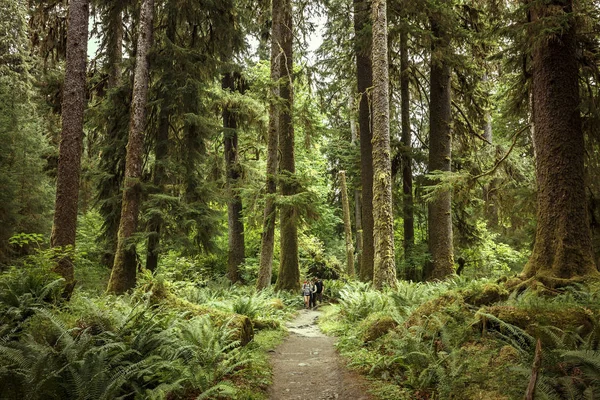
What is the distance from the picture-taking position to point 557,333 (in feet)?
15.7

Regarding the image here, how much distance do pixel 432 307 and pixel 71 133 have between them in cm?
1028

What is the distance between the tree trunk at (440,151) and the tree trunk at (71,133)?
11031 millimetres

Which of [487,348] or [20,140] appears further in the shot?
[20,140]

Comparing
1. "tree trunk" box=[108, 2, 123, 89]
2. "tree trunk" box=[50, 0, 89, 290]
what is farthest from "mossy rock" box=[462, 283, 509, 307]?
"tree trunk" box=[108, 2, 123, 89]

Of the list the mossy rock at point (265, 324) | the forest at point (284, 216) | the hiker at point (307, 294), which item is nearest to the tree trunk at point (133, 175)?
the forest at point (284, 216)

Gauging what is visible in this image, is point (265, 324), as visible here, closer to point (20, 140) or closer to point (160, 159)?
point (160, 159)

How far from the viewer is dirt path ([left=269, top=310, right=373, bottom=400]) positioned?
5547 mm

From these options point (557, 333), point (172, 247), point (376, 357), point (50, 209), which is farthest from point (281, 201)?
point (50, 209)

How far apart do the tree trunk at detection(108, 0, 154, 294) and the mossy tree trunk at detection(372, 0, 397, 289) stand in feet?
23.9

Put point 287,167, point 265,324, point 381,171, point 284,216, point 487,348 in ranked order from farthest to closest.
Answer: point 287,167 < point 284,216 < point 381,171 < point 265,324 < point 487,348

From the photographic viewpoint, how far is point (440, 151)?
14.0 m

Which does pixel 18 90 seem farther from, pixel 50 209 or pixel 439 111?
pixel 439 111

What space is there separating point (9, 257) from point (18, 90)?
25.2ft

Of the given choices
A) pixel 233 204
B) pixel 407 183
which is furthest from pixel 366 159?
pixel 233 204
